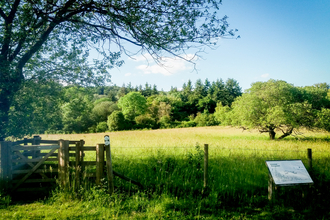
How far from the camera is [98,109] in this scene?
144 ft

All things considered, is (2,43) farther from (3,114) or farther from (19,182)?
(19,182)

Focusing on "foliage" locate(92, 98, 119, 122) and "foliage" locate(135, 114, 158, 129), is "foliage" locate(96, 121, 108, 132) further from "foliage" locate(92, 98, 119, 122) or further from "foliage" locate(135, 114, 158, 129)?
"foliage" locate(135, 114, 158, 129)

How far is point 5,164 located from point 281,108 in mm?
17418

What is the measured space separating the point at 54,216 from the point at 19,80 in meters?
4.97

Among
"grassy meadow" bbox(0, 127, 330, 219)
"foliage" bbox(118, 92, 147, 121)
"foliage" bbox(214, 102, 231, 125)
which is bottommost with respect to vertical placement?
"grassy meadow" bbox(0, 127, 330, 219)

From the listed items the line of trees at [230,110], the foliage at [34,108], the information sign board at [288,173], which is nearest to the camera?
the information sign board at [288,173]

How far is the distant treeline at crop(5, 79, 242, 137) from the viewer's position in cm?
714

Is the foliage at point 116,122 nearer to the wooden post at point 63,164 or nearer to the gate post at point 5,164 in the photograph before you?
the gate post at point 5,164

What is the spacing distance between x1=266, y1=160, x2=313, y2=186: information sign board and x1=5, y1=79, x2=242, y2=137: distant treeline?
6925 millimetres

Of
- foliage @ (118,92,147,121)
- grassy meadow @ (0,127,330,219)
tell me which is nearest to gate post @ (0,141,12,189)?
grassy meadow @ (0,127,330,219)

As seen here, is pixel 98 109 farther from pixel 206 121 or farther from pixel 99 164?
pixel 99 164

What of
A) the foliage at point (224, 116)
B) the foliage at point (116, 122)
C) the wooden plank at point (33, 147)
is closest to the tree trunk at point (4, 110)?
the wooden plank at point (33, 147)

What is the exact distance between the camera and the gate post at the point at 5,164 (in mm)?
6031

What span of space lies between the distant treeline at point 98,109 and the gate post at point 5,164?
845 mm
